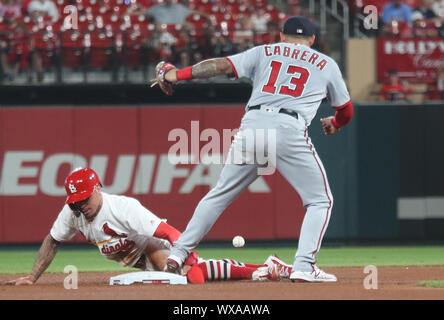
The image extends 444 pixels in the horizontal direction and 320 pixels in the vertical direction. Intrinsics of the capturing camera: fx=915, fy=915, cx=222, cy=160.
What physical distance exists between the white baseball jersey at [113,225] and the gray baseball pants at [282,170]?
12.5 inches

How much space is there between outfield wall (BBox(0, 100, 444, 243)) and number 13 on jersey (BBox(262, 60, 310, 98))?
590 centimetres

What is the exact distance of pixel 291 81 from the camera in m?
6.19

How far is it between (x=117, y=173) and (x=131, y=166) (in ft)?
0.68

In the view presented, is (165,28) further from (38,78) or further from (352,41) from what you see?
(352,41)

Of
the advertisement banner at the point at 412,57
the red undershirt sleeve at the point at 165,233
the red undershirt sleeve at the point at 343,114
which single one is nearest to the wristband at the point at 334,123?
the red undershirt sleeve at the point at 343,114

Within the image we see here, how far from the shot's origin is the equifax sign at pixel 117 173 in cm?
1202

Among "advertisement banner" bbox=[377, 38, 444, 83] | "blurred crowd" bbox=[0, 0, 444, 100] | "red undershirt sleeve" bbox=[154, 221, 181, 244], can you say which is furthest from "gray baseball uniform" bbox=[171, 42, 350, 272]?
"advertisement banner" bbox=[377, 38, 444, 83]

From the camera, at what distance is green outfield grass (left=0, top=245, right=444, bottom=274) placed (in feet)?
30.8

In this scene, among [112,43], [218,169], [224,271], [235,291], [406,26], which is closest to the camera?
[235,291]

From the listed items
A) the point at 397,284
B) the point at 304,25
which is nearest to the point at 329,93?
the point at 304,25

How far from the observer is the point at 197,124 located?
12.1 metres

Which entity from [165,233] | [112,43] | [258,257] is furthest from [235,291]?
[112,43]

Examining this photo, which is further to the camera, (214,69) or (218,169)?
(218,169)

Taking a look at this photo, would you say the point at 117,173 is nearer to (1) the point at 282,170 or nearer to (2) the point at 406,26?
(2) the point at 406,26
